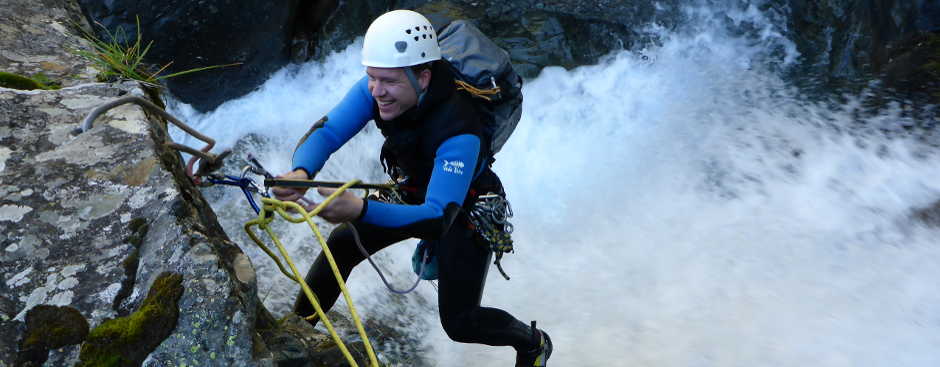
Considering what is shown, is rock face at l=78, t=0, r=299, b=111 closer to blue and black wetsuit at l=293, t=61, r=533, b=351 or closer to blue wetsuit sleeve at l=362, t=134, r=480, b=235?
blue and black wetsuit at l=293, t=61, r=533, b=351

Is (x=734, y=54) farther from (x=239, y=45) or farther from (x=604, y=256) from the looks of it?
(x=239, y=45)

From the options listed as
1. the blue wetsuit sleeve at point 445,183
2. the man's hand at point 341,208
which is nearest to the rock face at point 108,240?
the man's hand at point 341,208

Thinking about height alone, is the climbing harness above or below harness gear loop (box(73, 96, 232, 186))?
below

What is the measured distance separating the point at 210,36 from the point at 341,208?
501 cm

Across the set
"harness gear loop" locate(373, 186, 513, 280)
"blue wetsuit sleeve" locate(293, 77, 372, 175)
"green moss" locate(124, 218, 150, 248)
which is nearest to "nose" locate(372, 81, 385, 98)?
"blue wetsuit sleeve" locate(293, 77, 372, 175)

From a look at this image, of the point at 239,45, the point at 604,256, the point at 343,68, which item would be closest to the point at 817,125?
the point at 604,256

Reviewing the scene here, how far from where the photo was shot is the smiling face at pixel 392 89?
2879 mm

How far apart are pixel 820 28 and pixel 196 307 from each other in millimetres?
6801

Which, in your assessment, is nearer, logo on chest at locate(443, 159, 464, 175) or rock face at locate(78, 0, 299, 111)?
logo on chest at locate(443, 159, 464, 175)

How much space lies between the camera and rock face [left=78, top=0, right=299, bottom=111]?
6.30 m

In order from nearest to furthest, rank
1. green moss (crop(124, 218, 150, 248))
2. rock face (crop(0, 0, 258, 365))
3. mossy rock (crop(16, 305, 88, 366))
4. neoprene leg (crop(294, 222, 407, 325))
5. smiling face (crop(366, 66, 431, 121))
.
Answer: mossy rock (crop(16, 305, 88, 366))
rock face (crop(0, 0, 258, 365))
green moss (crop(124, 218, 150, 248))
smiling face (crop(366, 66, 431, 121))
neoprene leg (crop(294, 222, 407, 325))

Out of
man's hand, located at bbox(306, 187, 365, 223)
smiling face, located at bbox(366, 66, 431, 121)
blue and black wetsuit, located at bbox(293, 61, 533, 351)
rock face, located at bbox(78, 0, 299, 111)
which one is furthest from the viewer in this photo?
rock face, located at bbox(78, 0, 299, 111)

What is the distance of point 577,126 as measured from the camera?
6.92 metres

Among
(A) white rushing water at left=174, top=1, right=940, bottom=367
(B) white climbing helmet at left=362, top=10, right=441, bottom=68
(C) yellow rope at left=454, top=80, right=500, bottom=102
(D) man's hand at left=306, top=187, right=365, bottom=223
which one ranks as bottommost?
(A) white rushing water at left=174, top=1, right=940, bottom=367
